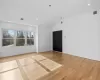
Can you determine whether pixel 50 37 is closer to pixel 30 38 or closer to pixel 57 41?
pixel 57 41

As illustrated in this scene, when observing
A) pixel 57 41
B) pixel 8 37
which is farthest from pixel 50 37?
pixel 8 37

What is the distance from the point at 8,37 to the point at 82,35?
500 cm

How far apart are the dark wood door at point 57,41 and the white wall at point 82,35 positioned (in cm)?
48

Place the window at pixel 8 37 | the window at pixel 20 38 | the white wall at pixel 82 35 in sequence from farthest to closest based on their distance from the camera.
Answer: the window at pixel 20 38 → the window at pixel 8 37 → the white wall at pixel 82 35

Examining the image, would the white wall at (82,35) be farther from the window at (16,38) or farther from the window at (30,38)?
the window at (16,38)

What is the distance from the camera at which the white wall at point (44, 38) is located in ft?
21.3

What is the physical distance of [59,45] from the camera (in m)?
6.39

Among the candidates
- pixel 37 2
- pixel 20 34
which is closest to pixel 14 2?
pixel 37 2

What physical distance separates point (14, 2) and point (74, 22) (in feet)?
12.5

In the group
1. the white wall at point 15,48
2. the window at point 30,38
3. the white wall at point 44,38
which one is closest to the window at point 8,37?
the white wall at point 15,48

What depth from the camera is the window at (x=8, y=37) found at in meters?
4.96

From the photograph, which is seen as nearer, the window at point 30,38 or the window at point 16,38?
the window at point 16,38

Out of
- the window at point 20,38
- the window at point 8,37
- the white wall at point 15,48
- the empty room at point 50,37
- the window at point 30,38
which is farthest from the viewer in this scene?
the window at point 30,38

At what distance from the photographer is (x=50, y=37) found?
721 centimetres
